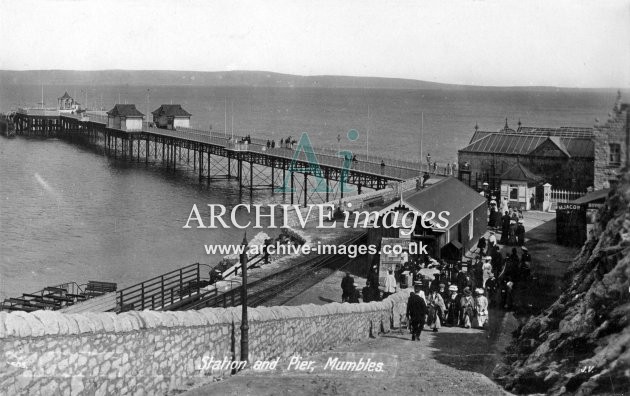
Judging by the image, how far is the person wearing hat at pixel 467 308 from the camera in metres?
16.1

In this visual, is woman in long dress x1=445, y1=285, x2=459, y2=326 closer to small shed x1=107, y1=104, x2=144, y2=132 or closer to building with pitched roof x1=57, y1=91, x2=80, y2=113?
small shed x1=107, y1=104, x2=144, y2=132

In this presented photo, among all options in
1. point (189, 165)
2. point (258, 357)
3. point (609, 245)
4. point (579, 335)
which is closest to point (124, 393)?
point (258, 357)

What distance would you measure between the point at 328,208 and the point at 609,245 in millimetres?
20310

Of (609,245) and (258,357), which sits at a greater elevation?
(609,245)

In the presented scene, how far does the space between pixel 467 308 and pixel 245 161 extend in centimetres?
5150

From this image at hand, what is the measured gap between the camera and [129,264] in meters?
35.9

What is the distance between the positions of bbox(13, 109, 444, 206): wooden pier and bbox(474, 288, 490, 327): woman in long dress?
92.9 ft

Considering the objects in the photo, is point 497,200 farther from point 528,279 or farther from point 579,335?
point 579,335

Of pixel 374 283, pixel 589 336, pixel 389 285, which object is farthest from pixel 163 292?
pixel 589 336

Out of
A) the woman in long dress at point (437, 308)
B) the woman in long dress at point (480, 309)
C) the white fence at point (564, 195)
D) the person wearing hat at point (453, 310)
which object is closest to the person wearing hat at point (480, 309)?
the woman in long dress at point (480, 309)

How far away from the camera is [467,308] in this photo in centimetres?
1617

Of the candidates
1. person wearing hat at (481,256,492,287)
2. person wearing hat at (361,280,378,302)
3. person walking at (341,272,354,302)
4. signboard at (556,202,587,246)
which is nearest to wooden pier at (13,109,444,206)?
signboard at (556,202,587,246)

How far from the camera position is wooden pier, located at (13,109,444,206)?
158 ft

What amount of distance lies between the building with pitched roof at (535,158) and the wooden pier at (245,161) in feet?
14.0
